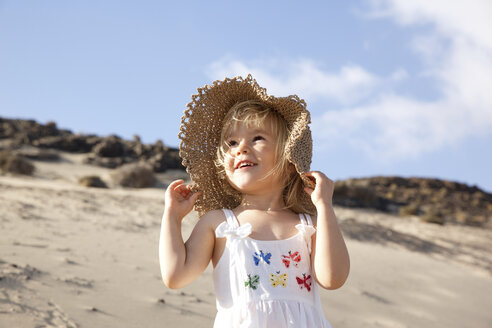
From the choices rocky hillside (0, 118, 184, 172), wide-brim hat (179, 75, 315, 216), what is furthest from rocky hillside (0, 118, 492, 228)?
wide-brim hat (179, 75, 315, 216)

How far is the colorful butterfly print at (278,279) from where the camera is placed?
1.86 m

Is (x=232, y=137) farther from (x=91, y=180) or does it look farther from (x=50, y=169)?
(x=50, y=169)

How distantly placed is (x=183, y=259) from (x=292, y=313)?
50 cm

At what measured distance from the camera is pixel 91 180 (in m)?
10.2

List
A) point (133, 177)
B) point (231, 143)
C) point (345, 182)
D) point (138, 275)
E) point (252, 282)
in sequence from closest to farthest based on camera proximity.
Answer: point (252, 282), point (231, 143), point (138, 275), point (133, 177), point (345, 182)

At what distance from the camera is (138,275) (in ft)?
12.6

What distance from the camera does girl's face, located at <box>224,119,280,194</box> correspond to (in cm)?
209

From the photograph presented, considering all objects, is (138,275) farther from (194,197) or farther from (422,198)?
(422,198)

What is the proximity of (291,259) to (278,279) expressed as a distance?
110 mm

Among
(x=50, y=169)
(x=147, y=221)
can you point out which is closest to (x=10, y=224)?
(x=147, y=221)

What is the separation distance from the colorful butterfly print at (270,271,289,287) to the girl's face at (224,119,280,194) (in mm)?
433

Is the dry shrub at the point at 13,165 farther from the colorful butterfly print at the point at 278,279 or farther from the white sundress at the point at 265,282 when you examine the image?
the colorful butterfly print at the point at 278,279

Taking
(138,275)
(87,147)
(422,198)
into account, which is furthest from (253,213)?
(422,198)

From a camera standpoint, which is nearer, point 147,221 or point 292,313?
point 292,313
